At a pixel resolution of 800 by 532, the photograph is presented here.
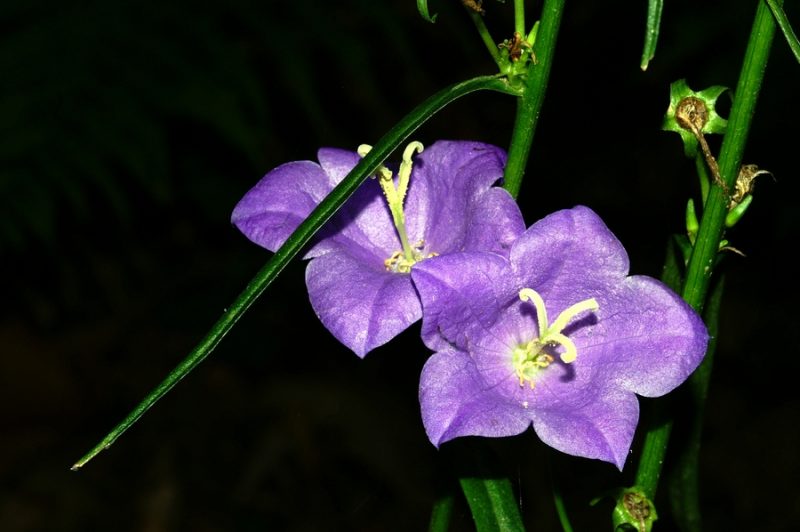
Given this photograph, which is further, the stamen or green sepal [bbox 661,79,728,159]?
the stamen

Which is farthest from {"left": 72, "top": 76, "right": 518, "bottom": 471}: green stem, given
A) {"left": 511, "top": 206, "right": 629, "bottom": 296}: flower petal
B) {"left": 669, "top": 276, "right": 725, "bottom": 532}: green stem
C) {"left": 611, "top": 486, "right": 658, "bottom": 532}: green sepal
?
{"left": 669, "top": 276, "right": 725, "bottom": 532}: green stem

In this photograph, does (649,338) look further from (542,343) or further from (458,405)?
(458,405)

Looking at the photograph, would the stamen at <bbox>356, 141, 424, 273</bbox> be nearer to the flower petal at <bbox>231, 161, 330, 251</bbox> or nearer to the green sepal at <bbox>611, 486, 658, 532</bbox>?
the flower petal at <bbox>231, 161, 330, 251</bbox>

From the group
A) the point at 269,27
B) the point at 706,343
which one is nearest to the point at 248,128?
the point at 269,27

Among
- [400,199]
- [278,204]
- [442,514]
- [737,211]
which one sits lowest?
[442,514]

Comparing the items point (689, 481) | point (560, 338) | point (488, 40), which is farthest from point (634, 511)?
point (488, 40)

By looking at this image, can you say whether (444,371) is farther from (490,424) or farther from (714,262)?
(714,262)
